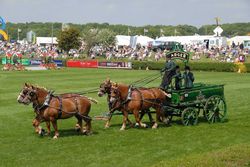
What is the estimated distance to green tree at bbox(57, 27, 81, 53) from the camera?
249ft

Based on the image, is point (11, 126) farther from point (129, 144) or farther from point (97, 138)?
point (129, 144)

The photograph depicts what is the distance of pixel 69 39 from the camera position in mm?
76688

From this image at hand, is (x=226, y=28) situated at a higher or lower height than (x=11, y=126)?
higher

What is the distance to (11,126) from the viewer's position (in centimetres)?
1619

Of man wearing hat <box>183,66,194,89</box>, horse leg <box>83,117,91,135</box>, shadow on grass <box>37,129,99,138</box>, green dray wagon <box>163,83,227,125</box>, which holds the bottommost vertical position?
shadow on grass <box>37,129,99,138</box>

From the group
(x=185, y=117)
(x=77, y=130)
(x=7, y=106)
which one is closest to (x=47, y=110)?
(x=77, y=130)

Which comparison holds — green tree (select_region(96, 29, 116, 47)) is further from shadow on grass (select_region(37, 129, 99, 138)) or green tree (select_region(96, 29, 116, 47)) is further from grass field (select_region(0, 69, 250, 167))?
shadow on grass (select_region(37, 129, 99, 138))

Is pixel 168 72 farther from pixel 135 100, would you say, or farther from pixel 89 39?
pixel 89 39

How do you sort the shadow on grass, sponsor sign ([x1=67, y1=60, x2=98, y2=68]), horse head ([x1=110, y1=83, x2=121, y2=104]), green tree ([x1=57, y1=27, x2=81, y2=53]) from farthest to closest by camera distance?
green tree ([x1=57, y1=27, x2=81, y2=53]), sponsor sign ([x1=67, y1=60, x2=98, y2=68]), horse head ([x1=110, y1=83, x2=121, y2=104]), the shadow on grass

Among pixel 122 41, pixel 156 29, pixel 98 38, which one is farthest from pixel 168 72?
pixel 156 29

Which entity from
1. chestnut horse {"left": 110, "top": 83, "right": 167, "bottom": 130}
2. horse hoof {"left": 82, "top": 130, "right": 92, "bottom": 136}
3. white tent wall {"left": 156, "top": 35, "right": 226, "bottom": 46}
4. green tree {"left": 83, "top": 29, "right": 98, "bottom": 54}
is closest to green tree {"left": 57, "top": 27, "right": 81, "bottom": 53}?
green tree {"left": 83, "top": 29, "right": 98, "bottom": 54}

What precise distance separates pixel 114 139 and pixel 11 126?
14.6ft

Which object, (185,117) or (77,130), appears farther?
(185,117)

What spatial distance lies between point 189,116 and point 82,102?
4.07 m
